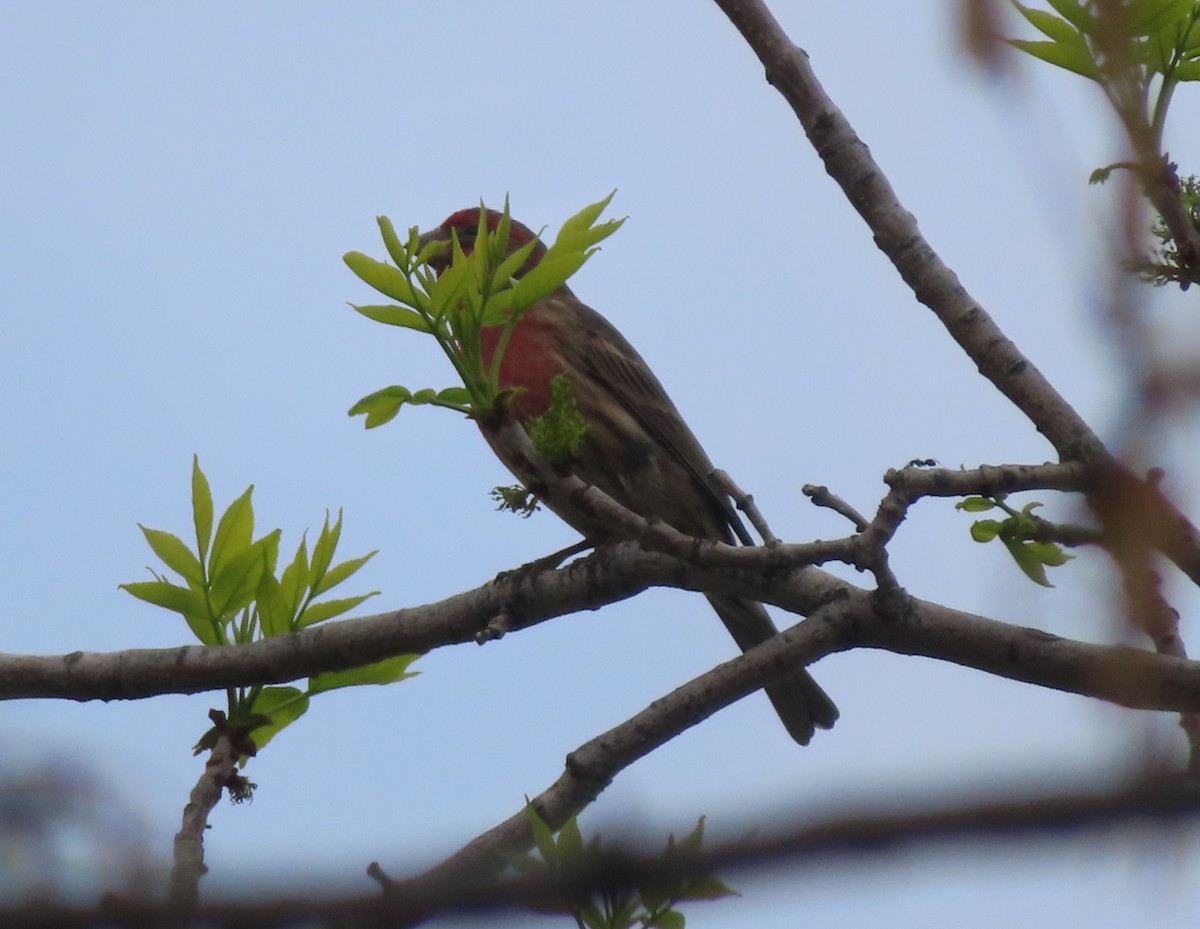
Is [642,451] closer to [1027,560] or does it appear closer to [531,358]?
[531,358]

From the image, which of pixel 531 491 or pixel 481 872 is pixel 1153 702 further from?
pixel 531 491

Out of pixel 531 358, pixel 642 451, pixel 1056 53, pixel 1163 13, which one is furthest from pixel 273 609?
pixel 1163 13

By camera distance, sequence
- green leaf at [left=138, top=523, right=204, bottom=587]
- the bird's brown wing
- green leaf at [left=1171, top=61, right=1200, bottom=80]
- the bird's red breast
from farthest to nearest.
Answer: the bird's brown wing
the bird's red breast
green leaf at [left=138, top=523, right=204, bottom=587]
green leaf at [left=1171, top=61, right=1200, bottom=80]

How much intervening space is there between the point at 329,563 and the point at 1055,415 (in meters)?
2.21

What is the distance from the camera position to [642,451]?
6664 millimetres

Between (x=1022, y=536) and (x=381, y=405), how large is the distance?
5.73ft

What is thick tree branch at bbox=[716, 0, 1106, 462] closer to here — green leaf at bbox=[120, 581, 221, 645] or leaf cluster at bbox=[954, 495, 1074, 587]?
leaf cluster at bbox=[954, 495, 1074, 587]

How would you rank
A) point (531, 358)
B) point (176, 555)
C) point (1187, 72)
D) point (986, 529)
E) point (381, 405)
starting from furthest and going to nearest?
point (531, 358), point (176, 555), point (986, 529), point (381, 405), point (1187, 72)

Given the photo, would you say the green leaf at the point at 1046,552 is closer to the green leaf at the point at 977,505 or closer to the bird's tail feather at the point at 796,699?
the green leaf at the point at 977,505

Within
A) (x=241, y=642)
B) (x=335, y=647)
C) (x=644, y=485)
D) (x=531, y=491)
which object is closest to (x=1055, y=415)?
(x=531, y=491)

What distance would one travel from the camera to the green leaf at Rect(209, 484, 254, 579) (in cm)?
433

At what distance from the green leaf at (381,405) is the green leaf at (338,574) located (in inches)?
36.6

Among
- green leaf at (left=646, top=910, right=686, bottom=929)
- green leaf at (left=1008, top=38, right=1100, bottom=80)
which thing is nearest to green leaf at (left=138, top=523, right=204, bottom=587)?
green leaf at (left=646, top=910, right=686, bottom=929)

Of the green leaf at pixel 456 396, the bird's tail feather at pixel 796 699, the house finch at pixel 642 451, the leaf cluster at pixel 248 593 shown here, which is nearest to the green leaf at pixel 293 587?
the leaf cluster at pixel 248 593
